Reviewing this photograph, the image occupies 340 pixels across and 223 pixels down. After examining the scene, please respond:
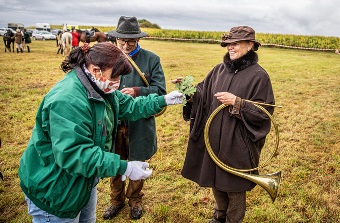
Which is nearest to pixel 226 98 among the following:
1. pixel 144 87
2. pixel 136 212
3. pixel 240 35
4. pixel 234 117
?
pixel 234 117

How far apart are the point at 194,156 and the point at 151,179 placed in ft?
5.21

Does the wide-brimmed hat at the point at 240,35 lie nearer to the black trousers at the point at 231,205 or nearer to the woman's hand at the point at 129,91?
the woman's hand at the point at 129,91

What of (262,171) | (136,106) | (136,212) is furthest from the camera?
(262,171)

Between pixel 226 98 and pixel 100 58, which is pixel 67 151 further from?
pixel 226 98

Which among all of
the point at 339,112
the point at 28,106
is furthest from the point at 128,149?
the point at 339,112

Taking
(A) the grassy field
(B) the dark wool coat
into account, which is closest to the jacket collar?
(B) the dark wool coat

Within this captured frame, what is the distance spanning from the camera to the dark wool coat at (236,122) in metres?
2.90

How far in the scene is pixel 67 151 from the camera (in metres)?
1.76

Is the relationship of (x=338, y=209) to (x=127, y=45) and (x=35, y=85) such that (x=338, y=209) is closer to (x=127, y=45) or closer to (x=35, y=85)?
(x=127, y=45)

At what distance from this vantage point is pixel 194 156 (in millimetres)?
3389

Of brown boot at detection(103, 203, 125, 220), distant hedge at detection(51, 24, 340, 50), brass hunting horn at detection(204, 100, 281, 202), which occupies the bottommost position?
brown boot at detection(103, 203, 125, 220)

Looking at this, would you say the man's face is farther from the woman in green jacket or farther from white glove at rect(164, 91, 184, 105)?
the woman in green jacket

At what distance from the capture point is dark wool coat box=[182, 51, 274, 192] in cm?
290

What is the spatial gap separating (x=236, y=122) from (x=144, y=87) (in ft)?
3.98
